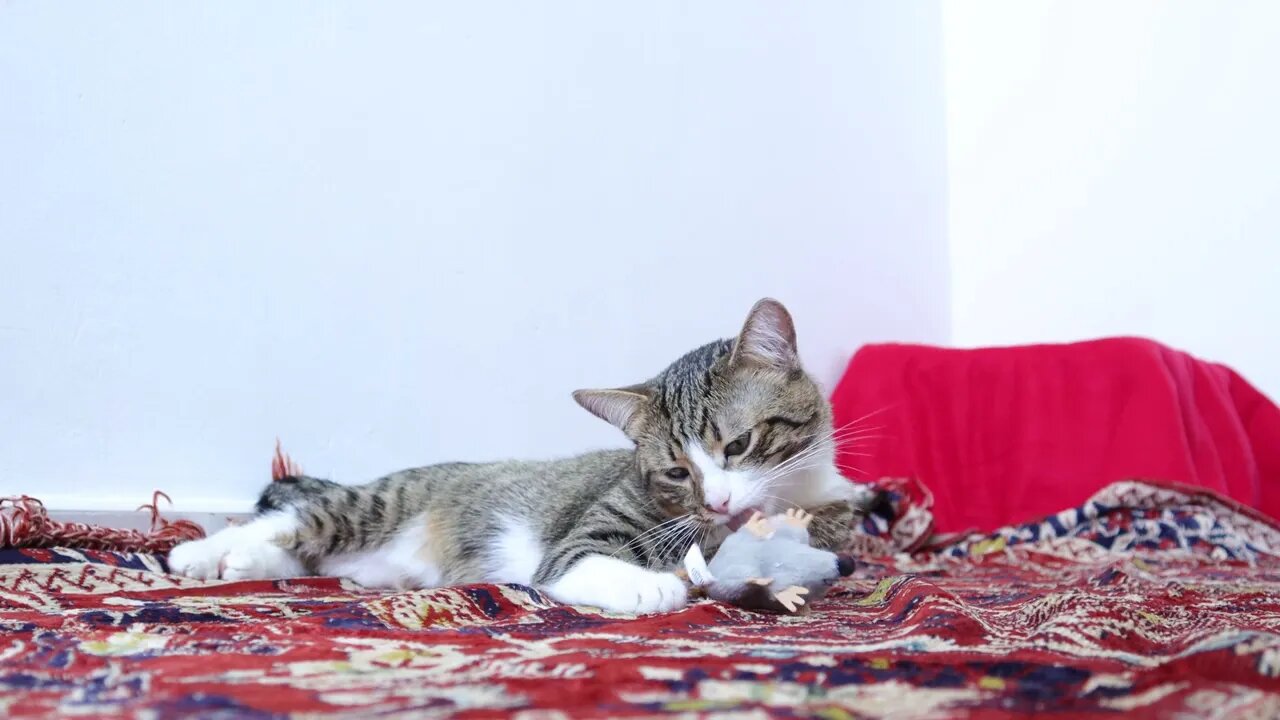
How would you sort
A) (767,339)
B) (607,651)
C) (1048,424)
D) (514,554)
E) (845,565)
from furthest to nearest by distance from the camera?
(1048,424), (514,554), (767,339), (845,565), (607,651)

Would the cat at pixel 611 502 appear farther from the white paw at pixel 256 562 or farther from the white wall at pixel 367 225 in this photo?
the white wall at pixel 367 225

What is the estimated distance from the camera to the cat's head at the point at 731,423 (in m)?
1.34

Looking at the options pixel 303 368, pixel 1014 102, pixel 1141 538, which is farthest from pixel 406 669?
pixel 1014 102

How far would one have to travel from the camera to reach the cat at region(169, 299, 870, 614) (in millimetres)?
1342

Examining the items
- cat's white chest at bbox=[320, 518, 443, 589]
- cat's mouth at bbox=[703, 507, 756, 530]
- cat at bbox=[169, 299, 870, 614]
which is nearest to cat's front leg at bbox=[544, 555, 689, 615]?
cat at bbox=[169, 299, 870, 614]

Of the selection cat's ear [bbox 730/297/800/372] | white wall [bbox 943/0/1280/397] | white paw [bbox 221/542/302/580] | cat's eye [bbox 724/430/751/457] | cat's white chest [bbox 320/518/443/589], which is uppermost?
white wall [bbox 943/0/1280/397]

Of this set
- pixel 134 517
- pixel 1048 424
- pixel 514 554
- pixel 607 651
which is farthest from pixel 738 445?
pixel 1048 424

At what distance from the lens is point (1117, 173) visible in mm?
2852

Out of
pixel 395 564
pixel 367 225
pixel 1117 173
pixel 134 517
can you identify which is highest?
pixel 1117 173

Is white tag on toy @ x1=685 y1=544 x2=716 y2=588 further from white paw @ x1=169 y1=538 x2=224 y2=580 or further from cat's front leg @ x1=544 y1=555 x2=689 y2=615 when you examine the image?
white paw @ x1=169 y1=538 x2=224 y2=580

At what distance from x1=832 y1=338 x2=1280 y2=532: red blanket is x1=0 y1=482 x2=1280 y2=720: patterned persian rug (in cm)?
83

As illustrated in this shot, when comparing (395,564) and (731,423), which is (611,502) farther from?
(395,564)

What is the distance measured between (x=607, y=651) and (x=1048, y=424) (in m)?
2.03

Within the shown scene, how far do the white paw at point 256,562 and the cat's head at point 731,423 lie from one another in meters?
0.58
